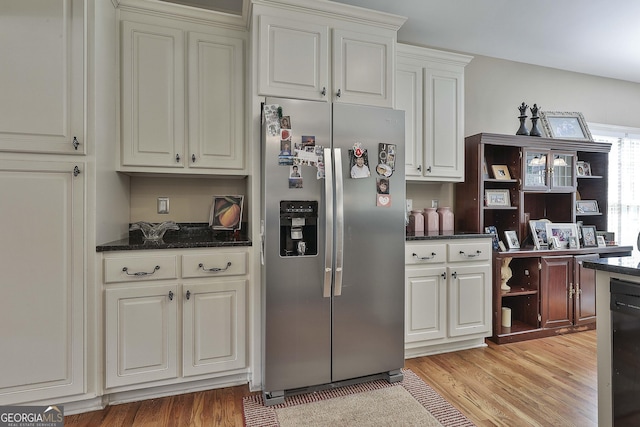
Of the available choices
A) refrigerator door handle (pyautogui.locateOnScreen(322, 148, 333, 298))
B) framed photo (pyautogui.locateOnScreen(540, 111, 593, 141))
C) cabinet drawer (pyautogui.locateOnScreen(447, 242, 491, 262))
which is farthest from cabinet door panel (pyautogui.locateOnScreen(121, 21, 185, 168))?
framed photo (pyautogui.locateOnScreen(540, 111, 593, 141))

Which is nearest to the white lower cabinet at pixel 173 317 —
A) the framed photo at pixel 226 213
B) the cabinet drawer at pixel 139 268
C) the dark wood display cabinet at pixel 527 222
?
the cabinet drawer at pixel 139 268

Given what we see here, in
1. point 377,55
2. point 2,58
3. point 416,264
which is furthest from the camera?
point 416,264

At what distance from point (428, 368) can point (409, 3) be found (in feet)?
9.30

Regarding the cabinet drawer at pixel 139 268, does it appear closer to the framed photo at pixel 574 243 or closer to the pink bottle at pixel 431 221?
the pink bottle at pixel 431 221

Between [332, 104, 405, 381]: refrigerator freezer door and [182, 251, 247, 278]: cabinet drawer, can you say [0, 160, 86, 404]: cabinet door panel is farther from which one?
[332, 104, 405, 381]: refrigerator freezer door

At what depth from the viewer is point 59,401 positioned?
1722mm

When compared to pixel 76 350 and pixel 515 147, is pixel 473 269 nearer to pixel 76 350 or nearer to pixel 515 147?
pixel 515 147

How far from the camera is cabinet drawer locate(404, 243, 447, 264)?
239 centimetres

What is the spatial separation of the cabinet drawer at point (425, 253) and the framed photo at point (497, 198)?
89 centimetres

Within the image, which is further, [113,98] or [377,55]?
[377,55]

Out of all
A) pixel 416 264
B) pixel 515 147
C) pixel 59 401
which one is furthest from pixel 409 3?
pixel 59 401

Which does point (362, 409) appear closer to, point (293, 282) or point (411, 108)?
point (293, 282)

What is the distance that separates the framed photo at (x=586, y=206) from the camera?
3404mm

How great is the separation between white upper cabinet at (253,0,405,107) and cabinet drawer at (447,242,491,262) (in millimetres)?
1242
